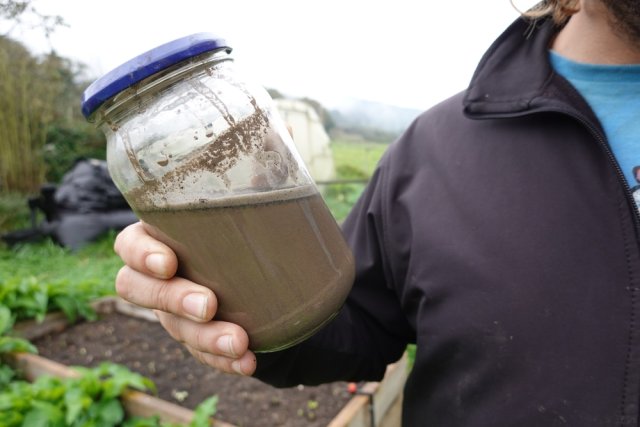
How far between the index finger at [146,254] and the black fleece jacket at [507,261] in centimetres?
39

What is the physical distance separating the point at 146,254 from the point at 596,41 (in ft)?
3.00

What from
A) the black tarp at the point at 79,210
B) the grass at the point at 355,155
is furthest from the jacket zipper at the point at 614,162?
the grass at the point at 355,155

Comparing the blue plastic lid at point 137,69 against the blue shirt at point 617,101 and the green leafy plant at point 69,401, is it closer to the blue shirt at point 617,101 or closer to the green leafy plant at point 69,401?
the blue shirt at point 617,101

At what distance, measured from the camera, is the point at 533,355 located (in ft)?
2.77

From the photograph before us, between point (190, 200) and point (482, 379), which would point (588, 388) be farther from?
point (190, 200)

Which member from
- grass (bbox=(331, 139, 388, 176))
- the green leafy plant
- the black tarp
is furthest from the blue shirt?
grass (bbox=(331, 139, 388, 176))

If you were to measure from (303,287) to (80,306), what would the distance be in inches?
113

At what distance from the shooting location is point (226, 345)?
0.77m

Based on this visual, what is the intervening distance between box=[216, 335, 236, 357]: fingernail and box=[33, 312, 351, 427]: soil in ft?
5.27

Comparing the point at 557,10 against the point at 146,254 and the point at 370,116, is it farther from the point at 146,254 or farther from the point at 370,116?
the point at 370,116

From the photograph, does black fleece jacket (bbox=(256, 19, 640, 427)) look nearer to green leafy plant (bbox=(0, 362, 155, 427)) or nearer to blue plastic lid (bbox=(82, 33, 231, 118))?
blue plastic lid (bbox=(82, 33, 231, 118))

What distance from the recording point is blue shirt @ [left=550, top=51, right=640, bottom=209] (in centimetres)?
87

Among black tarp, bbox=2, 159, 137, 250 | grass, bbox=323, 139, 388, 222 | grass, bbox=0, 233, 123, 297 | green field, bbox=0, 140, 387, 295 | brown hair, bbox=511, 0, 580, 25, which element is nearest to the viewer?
brown hair, bbox=511, 0, 580, 25

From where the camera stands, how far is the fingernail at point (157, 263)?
767 mm
